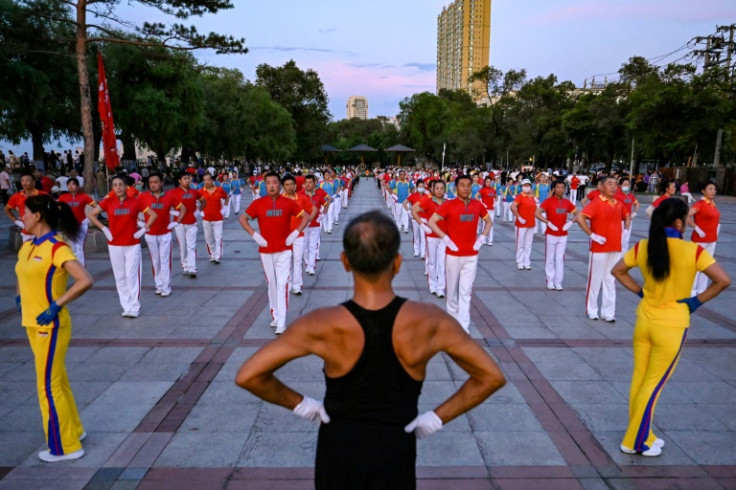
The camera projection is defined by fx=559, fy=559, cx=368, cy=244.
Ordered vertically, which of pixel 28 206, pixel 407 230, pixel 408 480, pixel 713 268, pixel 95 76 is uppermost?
pixel 95 76

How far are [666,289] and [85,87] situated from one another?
50.0 ft

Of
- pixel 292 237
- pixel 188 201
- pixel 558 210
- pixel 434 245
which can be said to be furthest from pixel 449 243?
pixel 188 201

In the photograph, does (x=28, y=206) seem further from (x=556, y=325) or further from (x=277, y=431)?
(x=556, y=325)

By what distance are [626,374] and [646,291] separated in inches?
86.4

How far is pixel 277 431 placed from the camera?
15.6 feet

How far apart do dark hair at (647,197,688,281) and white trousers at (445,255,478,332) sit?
309 centimetres

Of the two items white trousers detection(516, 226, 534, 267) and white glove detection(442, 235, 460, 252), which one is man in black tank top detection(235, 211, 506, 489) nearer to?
white glove detection(442, 235, 460, 252)

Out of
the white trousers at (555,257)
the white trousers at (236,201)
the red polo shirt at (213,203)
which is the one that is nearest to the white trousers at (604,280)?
the white trousers at (555,257)

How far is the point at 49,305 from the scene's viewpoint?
4.12 meters

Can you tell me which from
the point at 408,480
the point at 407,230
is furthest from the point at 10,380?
the point at 407,230

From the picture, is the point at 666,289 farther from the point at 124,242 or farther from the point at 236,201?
the point at 236,201

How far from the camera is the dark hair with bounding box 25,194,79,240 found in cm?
416

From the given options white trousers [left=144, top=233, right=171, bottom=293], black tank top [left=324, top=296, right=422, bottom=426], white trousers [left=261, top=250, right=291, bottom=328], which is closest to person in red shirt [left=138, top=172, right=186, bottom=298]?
white trousers [left=144, top=233, right=171, bottom=293]

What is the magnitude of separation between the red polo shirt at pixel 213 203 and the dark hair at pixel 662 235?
9.67 metres
